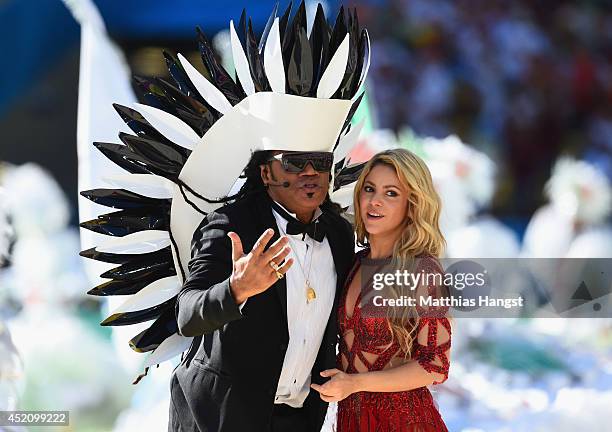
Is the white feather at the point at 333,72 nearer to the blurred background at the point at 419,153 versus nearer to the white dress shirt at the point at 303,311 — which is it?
the white dress shirt at the point at 303,311

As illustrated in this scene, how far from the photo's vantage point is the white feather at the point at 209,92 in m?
2.12

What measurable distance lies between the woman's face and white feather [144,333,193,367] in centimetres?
62

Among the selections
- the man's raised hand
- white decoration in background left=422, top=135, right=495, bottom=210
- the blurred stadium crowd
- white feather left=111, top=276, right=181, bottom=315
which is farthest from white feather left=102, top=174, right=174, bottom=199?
the blurred stadium crowd

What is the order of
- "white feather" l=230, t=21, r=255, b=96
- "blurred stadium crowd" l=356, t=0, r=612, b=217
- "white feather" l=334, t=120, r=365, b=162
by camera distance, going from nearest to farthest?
"white feather" l=230, t=21, r=255, b=96, "white feather" l=334, t=120, r=365, b=162, "blurred stadium crowd" l=356, t=0, r=612, b=217

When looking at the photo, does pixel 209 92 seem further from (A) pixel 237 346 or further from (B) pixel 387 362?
(B) pixel 387 362

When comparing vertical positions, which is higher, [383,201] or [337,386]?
[383,201]

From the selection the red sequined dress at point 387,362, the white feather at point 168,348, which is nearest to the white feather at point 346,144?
the red sequined dress at point 387,362

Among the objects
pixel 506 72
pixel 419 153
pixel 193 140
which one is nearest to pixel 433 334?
pixel 193 140

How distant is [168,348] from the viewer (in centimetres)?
224

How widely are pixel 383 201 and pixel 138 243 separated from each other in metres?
0.65

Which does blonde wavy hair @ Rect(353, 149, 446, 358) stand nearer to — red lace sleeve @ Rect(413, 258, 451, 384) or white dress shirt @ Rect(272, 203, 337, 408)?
red lace sleeve @ Rect(413, 258, 451, 384)

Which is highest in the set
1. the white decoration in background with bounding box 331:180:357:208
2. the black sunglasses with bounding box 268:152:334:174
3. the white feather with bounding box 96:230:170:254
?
the white decoration in background with bounding box 331:180:357:208

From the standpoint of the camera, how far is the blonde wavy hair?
6.24ft

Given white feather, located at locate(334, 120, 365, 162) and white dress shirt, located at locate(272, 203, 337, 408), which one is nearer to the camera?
white dress shirt, located at locate(272, 203, 337, 408)
